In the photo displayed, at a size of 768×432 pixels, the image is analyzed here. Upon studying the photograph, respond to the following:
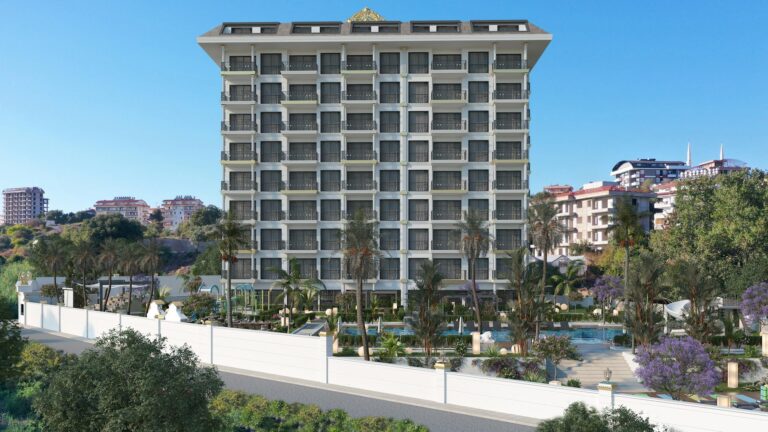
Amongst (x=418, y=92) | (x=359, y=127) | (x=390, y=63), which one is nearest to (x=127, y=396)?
(x=359, y=127)

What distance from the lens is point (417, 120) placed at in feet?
192

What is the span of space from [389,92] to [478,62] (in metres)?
9.49

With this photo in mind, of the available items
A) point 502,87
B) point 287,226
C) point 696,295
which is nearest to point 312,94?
point 287,226

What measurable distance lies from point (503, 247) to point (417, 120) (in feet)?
50.2

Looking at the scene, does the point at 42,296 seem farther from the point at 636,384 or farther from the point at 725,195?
the point at 725,195

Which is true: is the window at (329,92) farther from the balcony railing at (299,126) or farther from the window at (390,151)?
the window at (390,151)

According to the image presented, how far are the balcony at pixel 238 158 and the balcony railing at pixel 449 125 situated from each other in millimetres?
18304

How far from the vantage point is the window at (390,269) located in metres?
57.8

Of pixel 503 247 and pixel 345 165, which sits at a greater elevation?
pixel 345 165

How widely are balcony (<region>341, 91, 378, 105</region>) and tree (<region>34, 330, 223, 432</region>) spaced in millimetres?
45372

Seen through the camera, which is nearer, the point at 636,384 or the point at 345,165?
the point at 636,384

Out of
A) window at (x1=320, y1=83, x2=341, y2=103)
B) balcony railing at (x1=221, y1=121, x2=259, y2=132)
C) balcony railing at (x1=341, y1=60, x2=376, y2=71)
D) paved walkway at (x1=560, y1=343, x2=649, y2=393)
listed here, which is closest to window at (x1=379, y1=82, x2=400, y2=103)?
balcony railing at (x1=341, y1=60, x2=376, y2=71)

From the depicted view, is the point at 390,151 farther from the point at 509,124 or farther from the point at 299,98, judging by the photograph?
the point at 509,124

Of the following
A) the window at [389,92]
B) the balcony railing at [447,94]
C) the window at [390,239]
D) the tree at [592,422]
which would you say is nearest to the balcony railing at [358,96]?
the window at [389,92]
